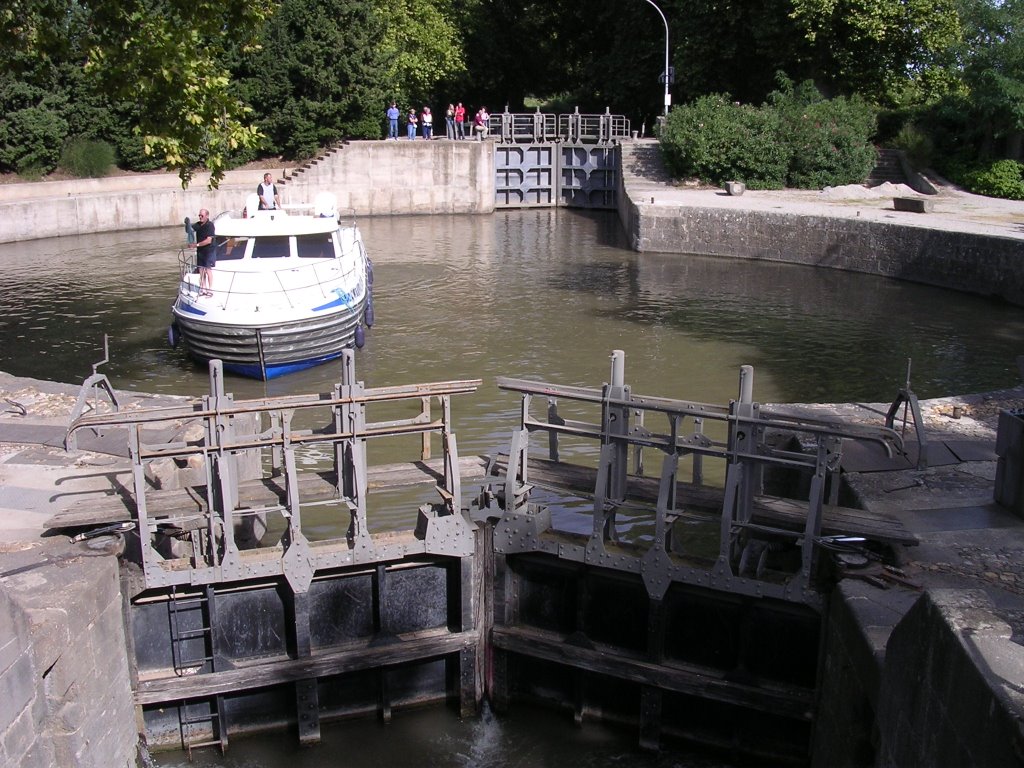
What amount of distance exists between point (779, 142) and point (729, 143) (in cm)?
138

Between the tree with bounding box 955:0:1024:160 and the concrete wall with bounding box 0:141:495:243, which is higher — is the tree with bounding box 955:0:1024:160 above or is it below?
above

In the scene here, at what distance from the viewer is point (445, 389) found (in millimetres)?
9000

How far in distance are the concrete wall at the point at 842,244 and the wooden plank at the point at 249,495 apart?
1660 centimetres

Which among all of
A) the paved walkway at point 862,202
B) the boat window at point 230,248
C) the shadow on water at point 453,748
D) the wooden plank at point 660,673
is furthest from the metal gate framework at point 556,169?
the shadow on water at point 453,748

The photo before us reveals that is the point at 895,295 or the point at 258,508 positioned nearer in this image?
the point at 258,508

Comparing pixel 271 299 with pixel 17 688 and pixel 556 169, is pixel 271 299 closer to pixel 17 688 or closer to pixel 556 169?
pixel 17 688

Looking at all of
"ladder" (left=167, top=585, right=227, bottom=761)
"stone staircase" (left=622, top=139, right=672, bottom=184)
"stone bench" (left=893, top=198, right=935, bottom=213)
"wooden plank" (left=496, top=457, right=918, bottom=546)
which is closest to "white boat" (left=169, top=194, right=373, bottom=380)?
"wooden plank" (left=496, top=457, right=918, bottom=546)

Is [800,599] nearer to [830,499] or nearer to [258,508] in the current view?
[830,499]

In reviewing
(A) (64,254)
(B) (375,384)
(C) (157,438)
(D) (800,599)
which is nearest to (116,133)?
(A) (64,254)

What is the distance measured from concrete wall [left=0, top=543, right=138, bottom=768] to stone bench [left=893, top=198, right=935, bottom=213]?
77.4 feet

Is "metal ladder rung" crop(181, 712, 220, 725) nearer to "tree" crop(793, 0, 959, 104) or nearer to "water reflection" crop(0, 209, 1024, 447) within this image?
"water reflection" crop(0, 209, 1024, 447)

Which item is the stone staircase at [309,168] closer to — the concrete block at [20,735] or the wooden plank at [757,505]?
the wooden plank at [757,505]

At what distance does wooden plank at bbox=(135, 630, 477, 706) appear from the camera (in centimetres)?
852

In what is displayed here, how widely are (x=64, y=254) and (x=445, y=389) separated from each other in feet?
73.4
